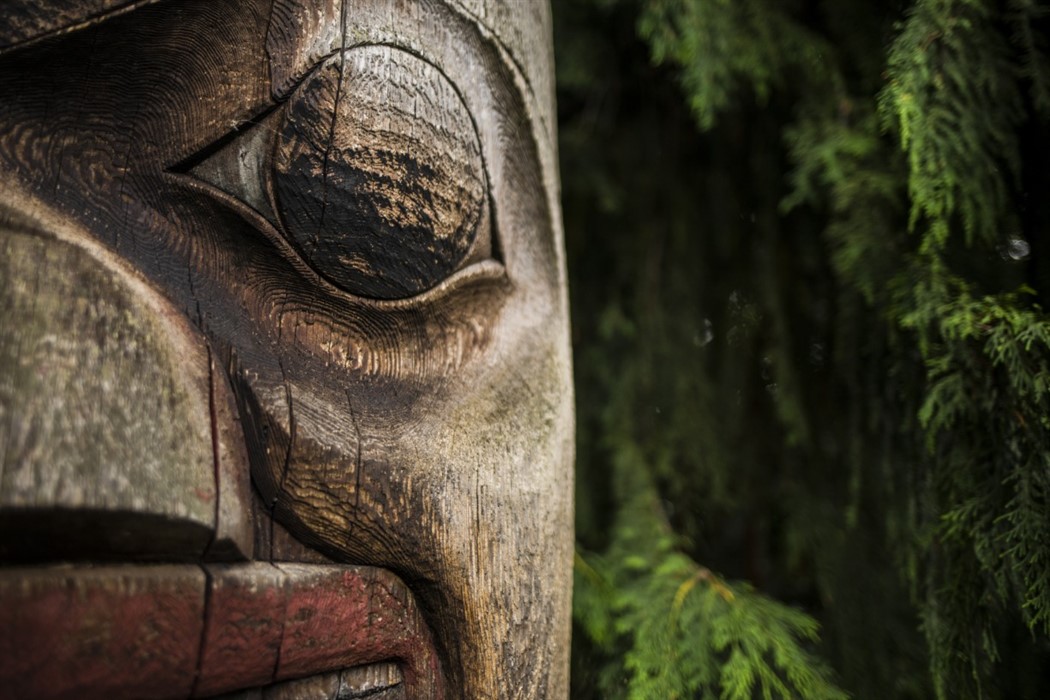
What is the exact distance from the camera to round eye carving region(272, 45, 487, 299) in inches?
29.8

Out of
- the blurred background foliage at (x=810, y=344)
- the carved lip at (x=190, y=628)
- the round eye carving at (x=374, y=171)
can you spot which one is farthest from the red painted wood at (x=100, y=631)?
the blurred background foliage at (x=810, y=344)

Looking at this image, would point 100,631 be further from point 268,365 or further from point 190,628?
point 268,365

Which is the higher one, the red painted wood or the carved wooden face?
the carved wooden face

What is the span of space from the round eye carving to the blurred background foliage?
2.08ft

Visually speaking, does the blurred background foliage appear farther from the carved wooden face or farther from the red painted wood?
the red painted wood

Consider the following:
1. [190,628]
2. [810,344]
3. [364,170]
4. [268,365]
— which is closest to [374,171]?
[364,170]

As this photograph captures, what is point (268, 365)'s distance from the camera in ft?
2.44

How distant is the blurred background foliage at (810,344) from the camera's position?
104 cm

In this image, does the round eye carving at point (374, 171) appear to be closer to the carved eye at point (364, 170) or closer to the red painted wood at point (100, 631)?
the carved eye at point (364, 170)

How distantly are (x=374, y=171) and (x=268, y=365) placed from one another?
23 cm

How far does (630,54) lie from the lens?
180cm

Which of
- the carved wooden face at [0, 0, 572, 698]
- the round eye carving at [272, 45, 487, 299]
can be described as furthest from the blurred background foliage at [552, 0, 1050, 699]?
the round eye carving at [272, 45, 487, 299]

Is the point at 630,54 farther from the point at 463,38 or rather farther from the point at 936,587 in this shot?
the point at 936,587

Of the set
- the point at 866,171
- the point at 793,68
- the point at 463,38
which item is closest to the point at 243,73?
the point at 463,38
